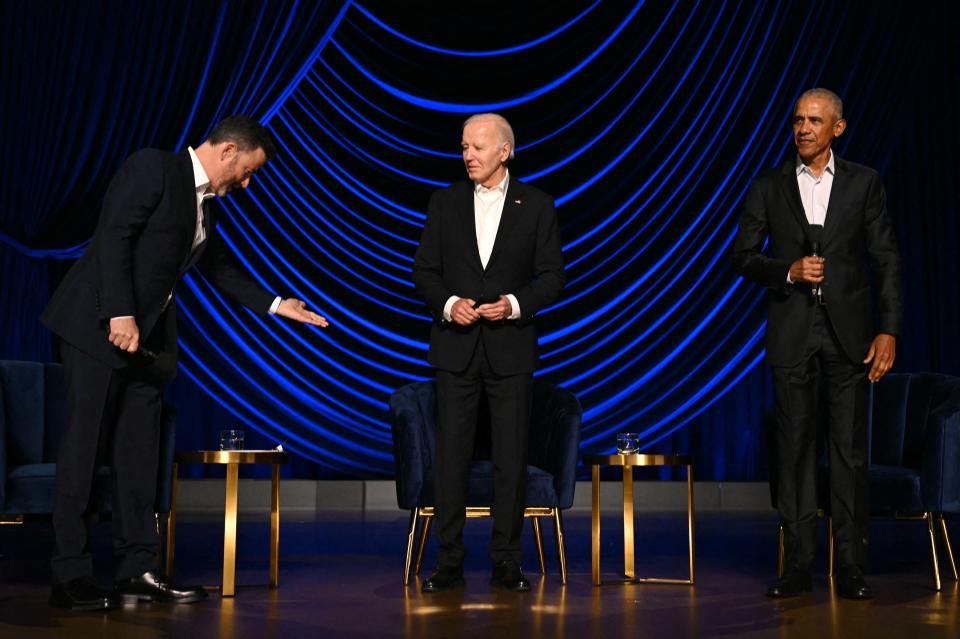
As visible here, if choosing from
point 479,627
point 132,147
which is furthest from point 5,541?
point 479,627

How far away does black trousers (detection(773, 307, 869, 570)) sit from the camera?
3414 millimetres

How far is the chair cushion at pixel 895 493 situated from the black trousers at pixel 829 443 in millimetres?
256

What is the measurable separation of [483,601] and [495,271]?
1027 mm

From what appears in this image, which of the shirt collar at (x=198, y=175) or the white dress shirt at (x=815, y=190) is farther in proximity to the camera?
the white dress shirt at (x=815, y=190)

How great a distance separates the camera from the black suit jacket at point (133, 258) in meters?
3.06

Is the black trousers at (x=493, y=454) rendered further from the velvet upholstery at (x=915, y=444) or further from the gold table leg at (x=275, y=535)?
the velvet upholstery at (x=915, y=444)

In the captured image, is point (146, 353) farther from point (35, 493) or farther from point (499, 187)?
point (499, 187)

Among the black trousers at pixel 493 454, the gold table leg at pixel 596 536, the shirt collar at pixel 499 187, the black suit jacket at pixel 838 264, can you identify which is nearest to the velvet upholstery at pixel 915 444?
the black suit jacket at pixel 838 264

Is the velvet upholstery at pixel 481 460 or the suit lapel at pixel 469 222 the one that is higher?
the suit lapel at pixel 469 222

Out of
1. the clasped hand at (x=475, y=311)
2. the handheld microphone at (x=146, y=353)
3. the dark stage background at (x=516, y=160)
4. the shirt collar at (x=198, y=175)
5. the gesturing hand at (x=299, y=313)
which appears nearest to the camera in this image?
the handheld microphone at (x=146, y=353)

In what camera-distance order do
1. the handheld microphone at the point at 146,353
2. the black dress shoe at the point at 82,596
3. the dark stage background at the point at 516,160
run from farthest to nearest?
the dark stage background at the point at 516,160
the handheld microphone at the point at 146,353
the black dress shoe at the point at 82,596

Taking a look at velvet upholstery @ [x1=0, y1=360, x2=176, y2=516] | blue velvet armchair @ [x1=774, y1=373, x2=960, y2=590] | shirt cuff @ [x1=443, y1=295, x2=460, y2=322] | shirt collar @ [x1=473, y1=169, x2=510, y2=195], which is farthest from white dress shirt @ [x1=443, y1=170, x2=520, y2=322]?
blue velvet armchair @ [x1=774, y1=373, x2=960, y2=590]

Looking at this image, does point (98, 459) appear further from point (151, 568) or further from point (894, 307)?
point (894, 307)

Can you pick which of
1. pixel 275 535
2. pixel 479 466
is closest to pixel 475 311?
pixel 479 466
